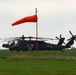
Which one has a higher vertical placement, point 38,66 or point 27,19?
point 27,19

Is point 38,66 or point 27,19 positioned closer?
point 38,66

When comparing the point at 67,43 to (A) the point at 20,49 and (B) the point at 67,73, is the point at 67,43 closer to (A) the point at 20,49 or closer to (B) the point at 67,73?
(A) the point at 20,49

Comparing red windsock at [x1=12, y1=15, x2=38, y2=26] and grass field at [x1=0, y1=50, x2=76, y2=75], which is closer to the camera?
grass field at [x1=0, y1=50, x2=76, y2=75]

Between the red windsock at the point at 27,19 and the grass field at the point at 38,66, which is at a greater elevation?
the red windsock at the point at 27,19

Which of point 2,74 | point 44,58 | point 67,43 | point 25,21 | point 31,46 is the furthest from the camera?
point 67,43

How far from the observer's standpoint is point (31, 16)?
1545 inches

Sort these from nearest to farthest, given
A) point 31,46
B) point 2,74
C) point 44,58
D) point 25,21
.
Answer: point 2,74 < point 44,58 < point 25,21 < point 31,46

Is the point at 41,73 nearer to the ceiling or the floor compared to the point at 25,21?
nearer to the floor

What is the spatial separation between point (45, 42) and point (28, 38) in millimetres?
3974

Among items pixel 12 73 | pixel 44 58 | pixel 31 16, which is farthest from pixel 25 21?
pixel 12 73

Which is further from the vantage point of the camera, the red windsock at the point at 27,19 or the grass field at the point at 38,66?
the red windsock at the point at 27,19

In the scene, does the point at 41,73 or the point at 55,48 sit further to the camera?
the point at 55,48

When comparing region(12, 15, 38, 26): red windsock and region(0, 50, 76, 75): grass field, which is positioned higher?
region(12, 15, 38, 26): red windsock

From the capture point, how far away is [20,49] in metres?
76.2
